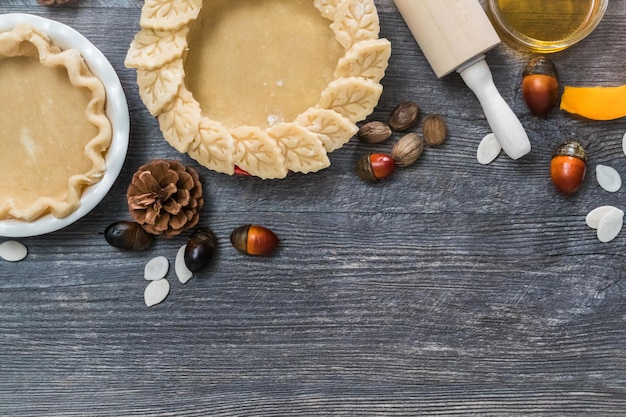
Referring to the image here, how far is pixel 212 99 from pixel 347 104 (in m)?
0.27

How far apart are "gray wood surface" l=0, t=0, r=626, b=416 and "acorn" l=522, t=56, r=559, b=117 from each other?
0.12 ft

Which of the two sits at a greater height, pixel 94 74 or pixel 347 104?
pixel 94 74

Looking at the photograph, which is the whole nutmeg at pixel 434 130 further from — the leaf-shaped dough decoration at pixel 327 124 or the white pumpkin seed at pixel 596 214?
the white pumpkin seed at pixel 596 214

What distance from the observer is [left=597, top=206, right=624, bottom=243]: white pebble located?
1350mm

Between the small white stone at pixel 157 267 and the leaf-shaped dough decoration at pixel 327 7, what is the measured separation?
0.62 m

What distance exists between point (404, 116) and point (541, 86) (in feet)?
0.94

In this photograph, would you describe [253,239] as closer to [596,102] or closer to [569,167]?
[569,167]

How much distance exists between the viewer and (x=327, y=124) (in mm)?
1188

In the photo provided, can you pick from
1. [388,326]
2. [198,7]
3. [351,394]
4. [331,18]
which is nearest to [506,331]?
[388,326]

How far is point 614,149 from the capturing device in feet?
4.42

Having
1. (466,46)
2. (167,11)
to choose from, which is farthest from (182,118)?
(466,46)

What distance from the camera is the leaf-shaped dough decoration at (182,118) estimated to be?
1182mm

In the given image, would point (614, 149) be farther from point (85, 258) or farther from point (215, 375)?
point (85, 258)

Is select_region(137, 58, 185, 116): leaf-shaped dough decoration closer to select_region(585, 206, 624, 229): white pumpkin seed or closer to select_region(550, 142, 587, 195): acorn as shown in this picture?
select_region(550, 142, 587, 195): acorn
